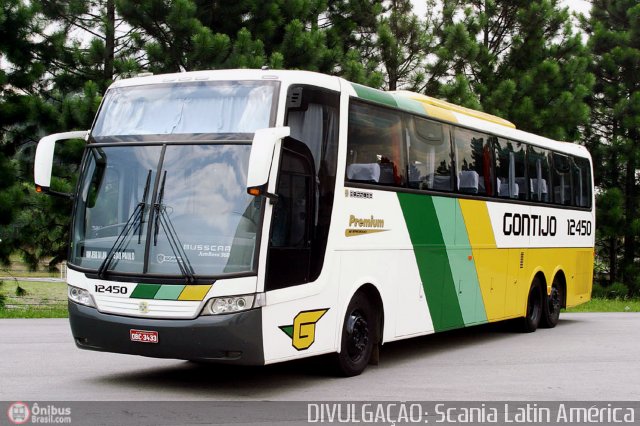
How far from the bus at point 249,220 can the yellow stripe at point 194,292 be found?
13mm

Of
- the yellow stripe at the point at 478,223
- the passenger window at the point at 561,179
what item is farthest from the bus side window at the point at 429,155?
the passenger window at the point at 561,179

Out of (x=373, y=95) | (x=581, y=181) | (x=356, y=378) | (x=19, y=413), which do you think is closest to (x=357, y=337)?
(x=356, y=378)

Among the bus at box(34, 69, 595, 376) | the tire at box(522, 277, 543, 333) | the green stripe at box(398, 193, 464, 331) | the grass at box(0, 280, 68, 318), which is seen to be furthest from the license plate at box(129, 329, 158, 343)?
the grass at box(0, 280, 68, 318)

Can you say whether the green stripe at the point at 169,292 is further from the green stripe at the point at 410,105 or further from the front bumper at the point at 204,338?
the green stripe at the point at 410,105

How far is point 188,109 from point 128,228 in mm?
1333

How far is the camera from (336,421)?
8.21 metres

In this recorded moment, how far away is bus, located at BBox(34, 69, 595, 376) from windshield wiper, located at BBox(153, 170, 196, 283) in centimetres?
1

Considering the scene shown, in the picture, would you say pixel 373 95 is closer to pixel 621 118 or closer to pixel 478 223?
pixel 478 223

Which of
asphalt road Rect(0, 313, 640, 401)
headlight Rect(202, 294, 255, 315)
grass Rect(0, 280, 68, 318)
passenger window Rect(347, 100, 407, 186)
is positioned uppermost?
passenger window Rect(347, 100, 407, 186)

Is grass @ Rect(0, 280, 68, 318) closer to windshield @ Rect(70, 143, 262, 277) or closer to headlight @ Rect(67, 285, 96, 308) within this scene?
headlight @ Rect(67, 285, 96, 308)

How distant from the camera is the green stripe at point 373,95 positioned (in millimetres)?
11117

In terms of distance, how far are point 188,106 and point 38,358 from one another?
378 centimetres

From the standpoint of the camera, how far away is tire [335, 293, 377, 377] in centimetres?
1055

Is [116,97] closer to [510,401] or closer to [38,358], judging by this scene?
[38,358]
